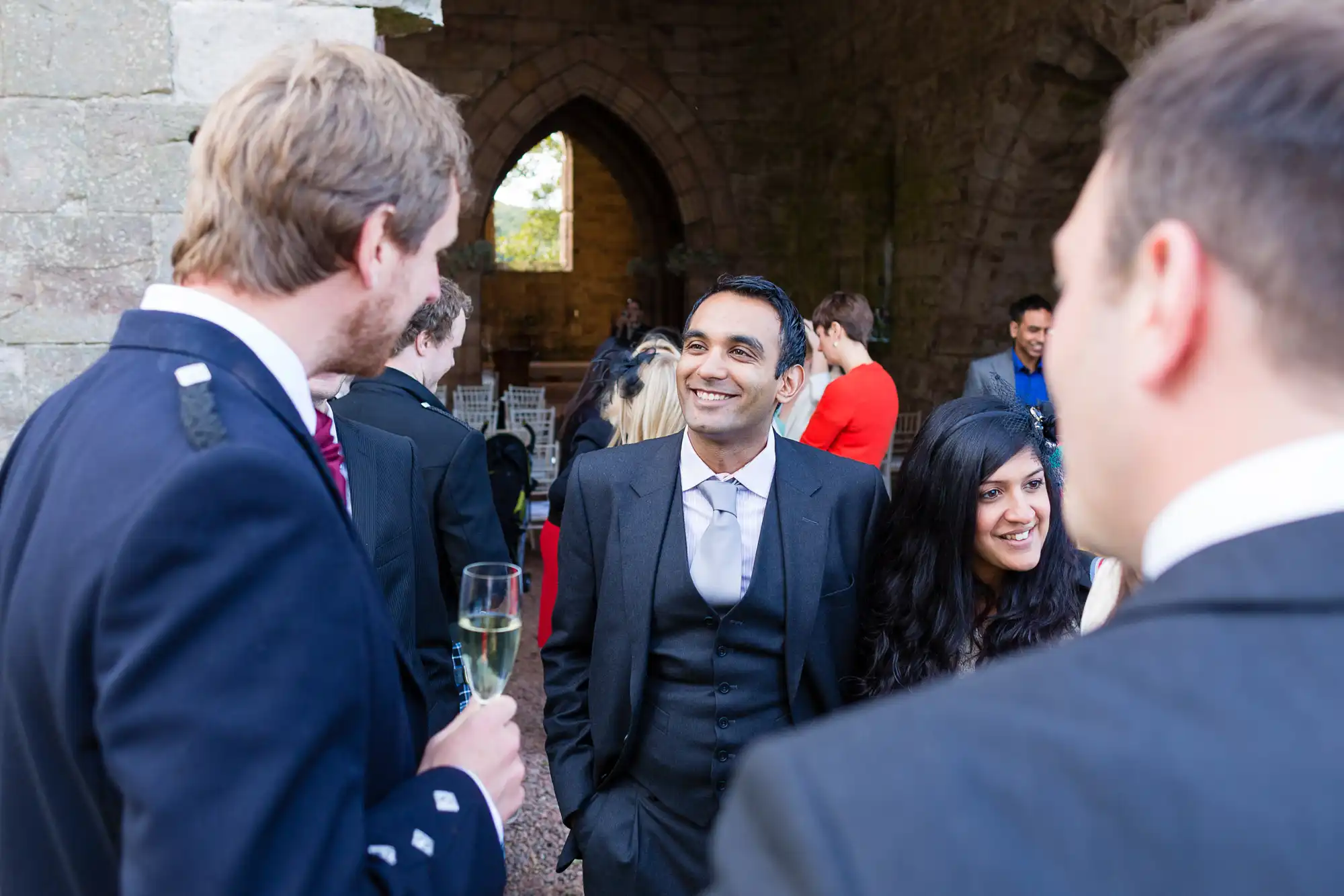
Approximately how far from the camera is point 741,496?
2098 millimetres

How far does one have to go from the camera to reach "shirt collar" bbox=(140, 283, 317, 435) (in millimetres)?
1034

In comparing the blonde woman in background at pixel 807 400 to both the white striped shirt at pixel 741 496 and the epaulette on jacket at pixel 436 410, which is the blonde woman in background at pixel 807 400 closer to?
the epaulette on jacket at pixel 436 410

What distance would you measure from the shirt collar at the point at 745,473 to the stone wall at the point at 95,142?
55.1 inches

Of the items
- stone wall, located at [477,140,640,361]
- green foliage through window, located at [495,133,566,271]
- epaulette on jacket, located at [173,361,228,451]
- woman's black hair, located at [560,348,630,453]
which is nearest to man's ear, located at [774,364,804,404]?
woman's black hair, located at [560,348,630,453]

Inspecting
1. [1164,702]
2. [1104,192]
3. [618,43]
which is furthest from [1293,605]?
[618,43]

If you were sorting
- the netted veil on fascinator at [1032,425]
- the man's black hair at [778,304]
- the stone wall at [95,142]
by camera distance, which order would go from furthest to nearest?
the stone wall at [95,142] → the man's black hair at [778,304] → the netted veil on fascinator at [1032,425]

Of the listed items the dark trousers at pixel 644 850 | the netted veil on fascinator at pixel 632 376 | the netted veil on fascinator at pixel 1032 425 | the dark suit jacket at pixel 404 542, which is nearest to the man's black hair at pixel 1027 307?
the netted veil on fascinator at pixel 632 376

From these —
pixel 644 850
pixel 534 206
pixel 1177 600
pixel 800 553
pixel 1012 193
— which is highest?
pixel 534 206

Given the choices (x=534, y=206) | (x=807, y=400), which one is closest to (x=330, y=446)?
(x=807, y=400)

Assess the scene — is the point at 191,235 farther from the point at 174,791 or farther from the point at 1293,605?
the point at 1293,605

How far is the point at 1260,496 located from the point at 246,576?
75cm

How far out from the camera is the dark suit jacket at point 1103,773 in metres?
0.44

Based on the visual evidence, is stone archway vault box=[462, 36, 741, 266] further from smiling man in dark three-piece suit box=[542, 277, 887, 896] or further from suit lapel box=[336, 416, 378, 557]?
smiling man in dark three-piece suit box=[542, 277, 887, 896]

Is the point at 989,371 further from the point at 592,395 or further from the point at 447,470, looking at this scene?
the point at 447,470
